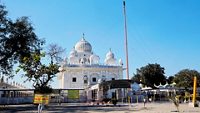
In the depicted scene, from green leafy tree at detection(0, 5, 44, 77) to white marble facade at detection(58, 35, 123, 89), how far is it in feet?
120

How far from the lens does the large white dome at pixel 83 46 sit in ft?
269

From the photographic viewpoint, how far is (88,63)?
7962cm

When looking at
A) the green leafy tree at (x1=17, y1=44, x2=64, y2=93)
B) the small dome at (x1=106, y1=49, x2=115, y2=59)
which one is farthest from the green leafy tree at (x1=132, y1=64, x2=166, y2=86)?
the green leafy tree at (x1=17, y1=44, x2=64, y2=93)

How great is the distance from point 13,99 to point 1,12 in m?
19.6

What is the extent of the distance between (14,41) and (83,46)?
46.9 m

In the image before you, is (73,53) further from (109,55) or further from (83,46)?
(109,55)

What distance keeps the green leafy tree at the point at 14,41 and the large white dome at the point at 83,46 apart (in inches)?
1695

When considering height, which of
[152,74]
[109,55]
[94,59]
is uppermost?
[109,55]

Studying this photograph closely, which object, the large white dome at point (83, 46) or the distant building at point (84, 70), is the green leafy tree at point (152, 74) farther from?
the large white dome at point (83, 46)

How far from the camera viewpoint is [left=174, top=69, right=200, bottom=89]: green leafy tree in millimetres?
71750

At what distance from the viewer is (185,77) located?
245 feet

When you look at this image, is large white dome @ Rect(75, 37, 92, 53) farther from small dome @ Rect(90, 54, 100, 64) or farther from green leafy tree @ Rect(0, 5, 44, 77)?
green leafy tree @ Rect(0, 5, 44, 77)

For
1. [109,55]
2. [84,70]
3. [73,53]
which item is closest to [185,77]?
[109,55]

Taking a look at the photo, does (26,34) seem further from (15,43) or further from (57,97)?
(57,97)
